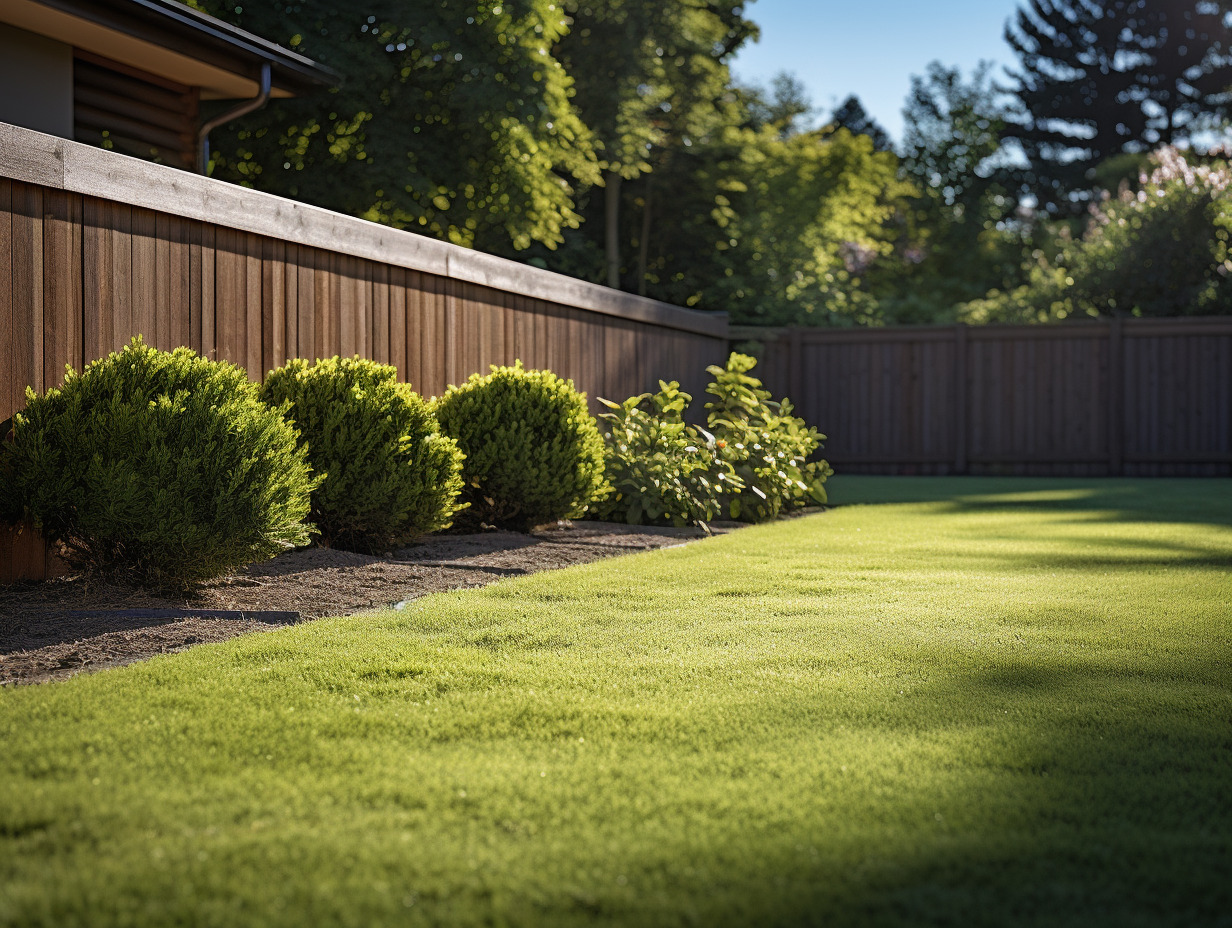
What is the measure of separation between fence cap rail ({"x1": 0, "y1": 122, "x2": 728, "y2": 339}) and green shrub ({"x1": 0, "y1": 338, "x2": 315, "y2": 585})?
811 mm

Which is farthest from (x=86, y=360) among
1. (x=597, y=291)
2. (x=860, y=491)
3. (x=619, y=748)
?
(x=860, y=491)

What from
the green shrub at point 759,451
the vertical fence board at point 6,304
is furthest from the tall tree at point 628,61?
the vertical fence board at point 6,304

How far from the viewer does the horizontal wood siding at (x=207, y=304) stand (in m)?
4.64

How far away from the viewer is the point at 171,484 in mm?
4301

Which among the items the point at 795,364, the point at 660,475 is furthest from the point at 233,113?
the point at 795,364

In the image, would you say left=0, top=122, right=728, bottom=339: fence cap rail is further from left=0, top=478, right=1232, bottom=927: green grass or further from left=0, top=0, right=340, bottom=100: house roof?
left=0, top=0, right=340, bottom=100: house roof

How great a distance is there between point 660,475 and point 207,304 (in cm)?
348

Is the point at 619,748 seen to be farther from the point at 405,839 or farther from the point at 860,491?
the point at 860,491

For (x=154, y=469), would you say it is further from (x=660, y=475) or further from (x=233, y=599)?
(x=660, y=475)

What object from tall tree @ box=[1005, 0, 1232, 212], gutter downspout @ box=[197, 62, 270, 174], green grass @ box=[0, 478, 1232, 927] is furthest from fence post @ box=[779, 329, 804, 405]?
tall tree @ box=[1005, 0, 1232, 212]

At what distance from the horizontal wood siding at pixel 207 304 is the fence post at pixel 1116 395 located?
8.67 m

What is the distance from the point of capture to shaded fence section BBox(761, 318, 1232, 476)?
14.2 m

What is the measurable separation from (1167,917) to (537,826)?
3.54ft

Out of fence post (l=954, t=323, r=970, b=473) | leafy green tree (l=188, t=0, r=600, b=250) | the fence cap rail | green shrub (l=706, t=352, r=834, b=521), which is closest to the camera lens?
the fence cap rail
